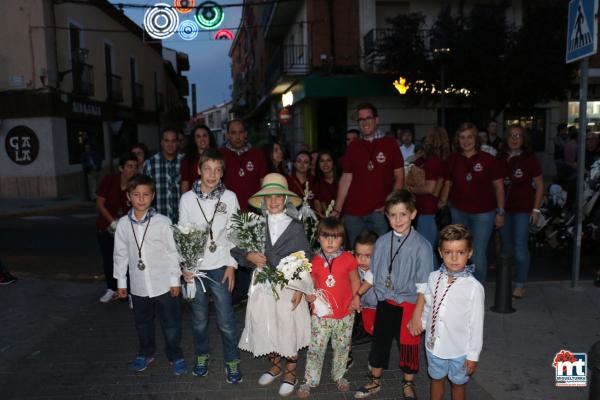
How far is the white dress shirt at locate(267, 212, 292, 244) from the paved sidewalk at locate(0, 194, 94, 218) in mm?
12981

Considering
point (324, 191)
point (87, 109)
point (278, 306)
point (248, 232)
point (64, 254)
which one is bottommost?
point (64, 254)

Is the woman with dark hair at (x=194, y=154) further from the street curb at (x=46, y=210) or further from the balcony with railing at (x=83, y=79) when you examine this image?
the balcony with railing at (x=83, y=79)

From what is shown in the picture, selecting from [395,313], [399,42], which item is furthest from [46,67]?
[395,313]

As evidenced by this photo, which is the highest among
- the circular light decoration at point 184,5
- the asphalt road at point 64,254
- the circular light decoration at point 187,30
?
the circular light decoration at point 184,5

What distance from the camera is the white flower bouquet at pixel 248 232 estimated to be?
13.0ft

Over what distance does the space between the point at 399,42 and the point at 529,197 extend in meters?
11.7

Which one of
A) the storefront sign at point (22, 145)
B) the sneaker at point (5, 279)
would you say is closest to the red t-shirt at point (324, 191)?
the sneaker at point (5, 279)

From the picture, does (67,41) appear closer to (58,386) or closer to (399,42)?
(399,42)

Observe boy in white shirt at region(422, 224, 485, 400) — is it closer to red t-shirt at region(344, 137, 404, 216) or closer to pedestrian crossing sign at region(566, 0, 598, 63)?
red t-shirt at region(344, 137, 404, 216)

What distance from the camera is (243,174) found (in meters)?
5.76

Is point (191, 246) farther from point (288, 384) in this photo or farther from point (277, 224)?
point (288, 384)

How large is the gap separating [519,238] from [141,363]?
4318 millimetres

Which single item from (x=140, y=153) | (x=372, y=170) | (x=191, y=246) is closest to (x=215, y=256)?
(x=191, y=246)

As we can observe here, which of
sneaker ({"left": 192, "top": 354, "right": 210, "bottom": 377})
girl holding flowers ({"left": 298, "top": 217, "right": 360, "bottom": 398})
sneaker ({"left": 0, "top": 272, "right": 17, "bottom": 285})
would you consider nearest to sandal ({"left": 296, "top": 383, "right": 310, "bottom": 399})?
girl holding flowers ({"left": 298, "top": 217, "right": 360, "bottom": 398})
